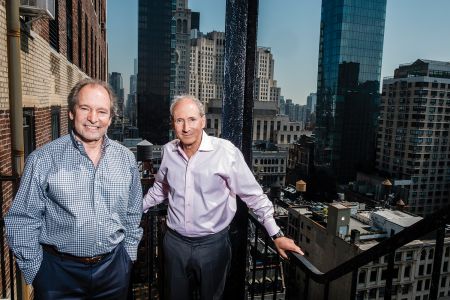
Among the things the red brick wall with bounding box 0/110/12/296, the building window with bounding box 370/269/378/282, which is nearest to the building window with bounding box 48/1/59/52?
the red brick wall with bounding box 0/110/12/296

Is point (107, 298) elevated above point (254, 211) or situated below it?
below

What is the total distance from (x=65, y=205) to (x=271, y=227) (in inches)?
54.8

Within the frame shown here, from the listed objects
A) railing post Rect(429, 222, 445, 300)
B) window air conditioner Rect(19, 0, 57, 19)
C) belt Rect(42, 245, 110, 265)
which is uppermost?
window air conditioner Rect(19, 0, 57, 19)

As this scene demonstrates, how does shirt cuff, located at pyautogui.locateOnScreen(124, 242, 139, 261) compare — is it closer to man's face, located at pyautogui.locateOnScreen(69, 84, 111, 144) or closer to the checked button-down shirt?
the checked button-down shirt

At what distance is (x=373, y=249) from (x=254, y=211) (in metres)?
1.07

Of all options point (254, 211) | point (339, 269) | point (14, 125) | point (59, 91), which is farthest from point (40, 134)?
point (339, 269)

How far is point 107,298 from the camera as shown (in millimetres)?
2189

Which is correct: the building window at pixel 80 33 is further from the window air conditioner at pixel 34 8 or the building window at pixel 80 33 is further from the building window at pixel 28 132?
the window air conditioner at pixel 34 8

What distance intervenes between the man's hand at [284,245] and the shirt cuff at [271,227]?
0.07 meters

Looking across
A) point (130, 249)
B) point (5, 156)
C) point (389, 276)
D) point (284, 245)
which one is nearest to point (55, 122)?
point (5, 156)

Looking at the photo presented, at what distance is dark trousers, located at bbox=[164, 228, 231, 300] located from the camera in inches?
94.4

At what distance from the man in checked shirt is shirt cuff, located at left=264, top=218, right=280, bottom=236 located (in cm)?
103

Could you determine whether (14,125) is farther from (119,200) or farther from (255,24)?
(255,24)

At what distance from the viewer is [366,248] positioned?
25688mm
